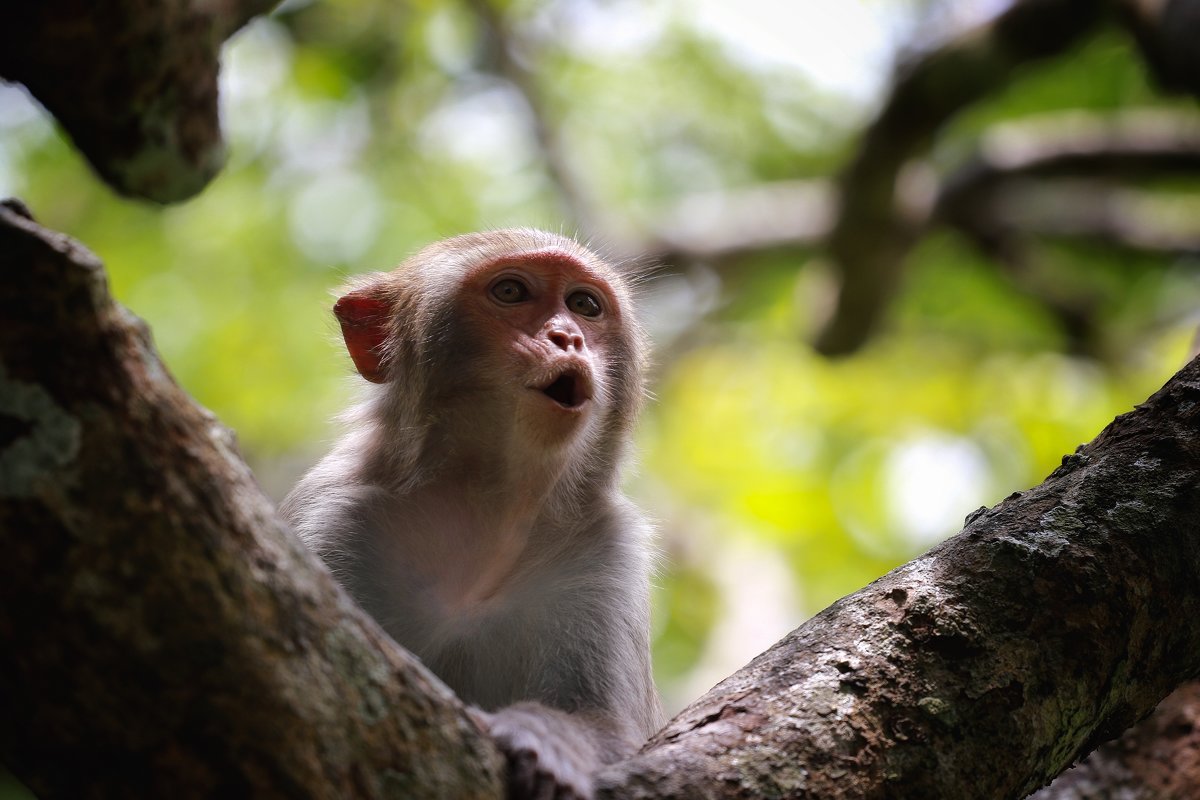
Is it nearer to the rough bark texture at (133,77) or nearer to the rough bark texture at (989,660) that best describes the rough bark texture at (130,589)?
the rough bark texture at (989,660)

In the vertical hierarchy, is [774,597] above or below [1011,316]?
below

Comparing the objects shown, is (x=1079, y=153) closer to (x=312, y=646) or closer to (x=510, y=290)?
(x=510, y=290)

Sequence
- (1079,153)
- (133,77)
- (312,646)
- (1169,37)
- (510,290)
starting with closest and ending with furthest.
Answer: (312,646)
(133,77)
(510,290)
(1169,37)
(1079,153)

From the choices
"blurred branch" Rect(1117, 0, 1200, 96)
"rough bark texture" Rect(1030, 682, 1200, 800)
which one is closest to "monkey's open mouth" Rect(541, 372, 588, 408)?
"rough bark texture" Rect(1030, 682, 1200, 800)

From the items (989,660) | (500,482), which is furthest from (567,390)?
(989,660)

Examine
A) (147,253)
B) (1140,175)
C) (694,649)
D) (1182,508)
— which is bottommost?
(1182,508)

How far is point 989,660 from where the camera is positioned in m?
3.53

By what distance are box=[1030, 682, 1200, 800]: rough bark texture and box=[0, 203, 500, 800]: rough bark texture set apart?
372cm

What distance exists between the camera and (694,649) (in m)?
16.0

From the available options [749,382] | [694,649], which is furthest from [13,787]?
[749,382]

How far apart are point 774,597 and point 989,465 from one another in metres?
3.22

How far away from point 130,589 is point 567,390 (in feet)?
10.0

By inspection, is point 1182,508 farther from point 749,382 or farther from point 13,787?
point 749,382

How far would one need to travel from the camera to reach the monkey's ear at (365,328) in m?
6.10
